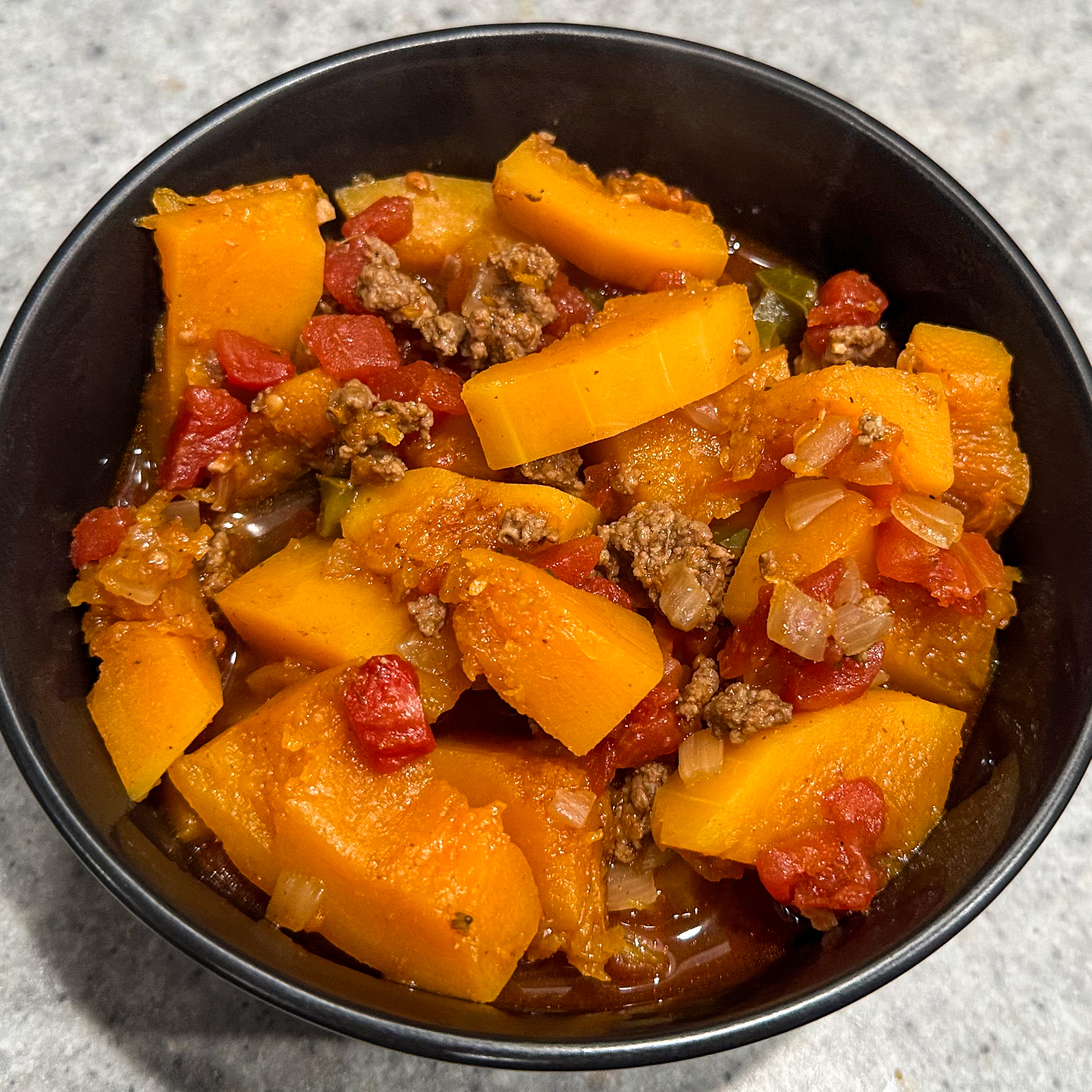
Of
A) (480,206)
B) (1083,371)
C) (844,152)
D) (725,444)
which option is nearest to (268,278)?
(480,206)

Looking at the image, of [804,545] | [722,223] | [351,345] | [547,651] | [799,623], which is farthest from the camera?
[722,223]

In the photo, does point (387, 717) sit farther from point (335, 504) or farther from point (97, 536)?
point (97, 536)

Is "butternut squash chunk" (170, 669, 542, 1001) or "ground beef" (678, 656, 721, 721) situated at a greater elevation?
"ground beef" (678, 656, 721, 721)

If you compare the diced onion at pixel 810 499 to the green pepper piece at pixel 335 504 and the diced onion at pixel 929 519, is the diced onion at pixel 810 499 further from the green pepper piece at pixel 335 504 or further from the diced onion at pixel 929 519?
the green pepper piece at pixel 335 504

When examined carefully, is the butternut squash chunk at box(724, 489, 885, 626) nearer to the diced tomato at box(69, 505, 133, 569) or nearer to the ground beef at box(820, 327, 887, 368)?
the ground beef at box(820, 327, 887, 368)

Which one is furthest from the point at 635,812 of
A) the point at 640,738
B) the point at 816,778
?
the point at 816,778

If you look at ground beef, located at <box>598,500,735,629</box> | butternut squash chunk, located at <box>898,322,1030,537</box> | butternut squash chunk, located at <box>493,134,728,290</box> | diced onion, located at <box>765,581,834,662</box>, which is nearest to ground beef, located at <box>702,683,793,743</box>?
diced onion, located at <box>765,581,834,662</box>
